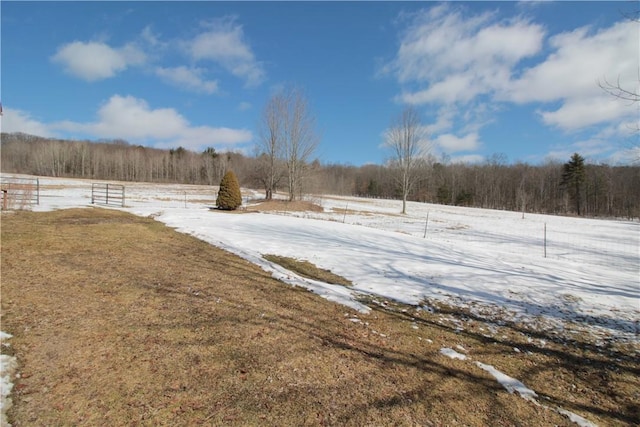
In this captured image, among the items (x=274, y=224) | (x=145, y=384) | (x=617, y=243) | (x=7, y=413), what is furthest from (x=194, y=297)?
(x=617, y=243)

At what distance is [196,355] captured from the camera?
3.26 metres

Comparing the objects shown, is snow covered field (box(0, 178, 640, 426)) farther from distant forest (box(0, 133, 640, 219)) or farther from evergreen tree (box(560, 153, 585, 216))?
evergreen tree (box(560, 153, 585, 216))

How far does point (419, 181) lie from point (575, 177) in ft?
96.5

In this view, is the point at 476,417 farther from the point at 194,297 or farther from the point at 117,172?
the point at 117,172

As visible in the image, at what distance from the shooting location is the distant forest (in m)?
52.5

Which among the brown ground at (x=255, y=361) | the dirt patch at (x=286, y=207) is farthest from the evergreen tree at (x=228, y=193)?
the brown ground at (x=255, y=361)

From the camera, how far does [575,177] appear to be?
5097 cm

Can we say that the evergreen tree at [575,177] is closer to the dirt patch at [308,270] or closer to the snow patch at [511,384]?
the dirt patch at [308,270]

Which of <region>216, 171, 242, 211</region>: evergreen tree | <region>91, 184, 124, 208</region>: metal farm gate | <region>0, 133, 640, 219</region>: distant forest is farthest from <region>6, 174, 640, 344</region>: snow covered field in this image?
<region>0, 133, 640, 219</region>: distant forest

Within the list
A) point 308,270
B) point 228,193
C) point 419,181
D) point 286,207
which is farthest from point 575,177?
point 308,270

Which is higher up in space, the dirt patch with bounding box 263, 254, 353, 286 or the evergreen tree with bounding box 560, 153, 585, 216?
the evergreen tree with bounding box 560, 153, 585, 216

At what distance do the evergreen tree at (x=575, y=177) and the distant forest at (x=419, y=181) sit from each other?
69 cm

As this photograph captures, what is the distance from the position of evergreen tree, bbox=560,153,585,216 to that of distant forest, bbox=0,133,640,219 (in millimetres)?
688

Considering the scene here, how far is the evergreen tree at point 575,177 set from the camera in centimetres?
5091
